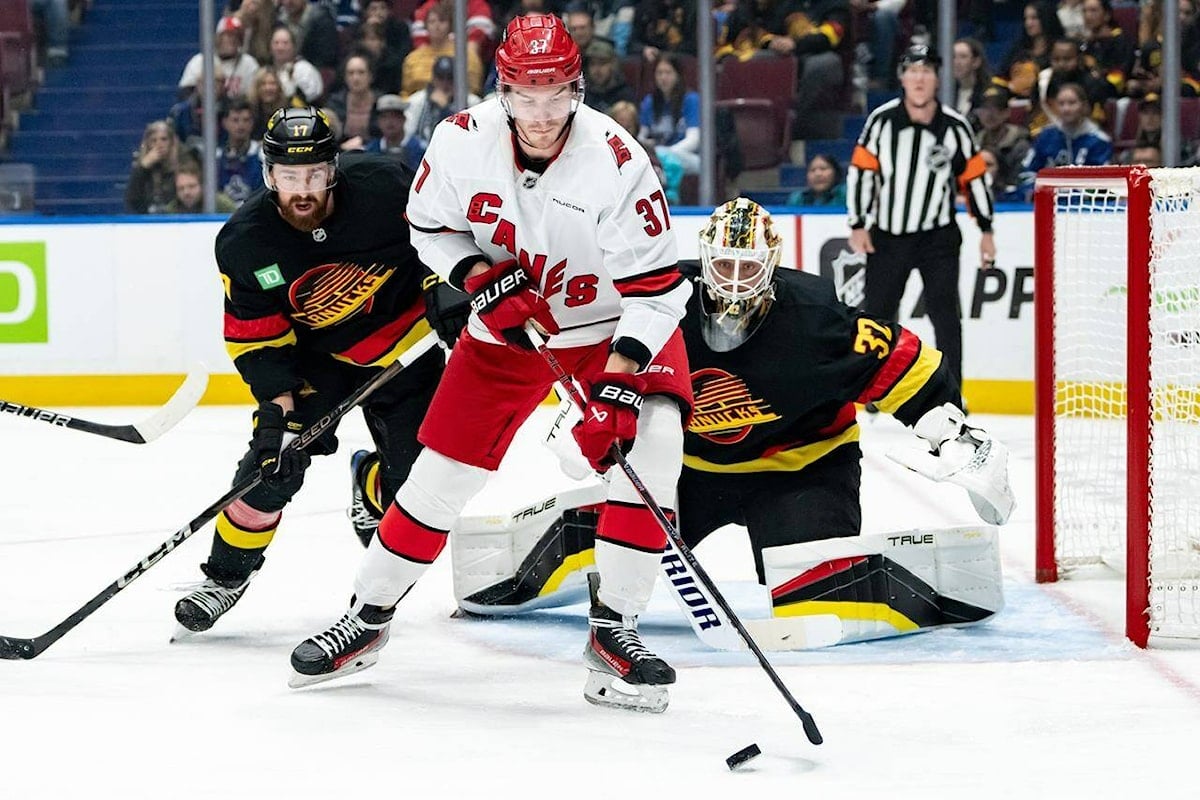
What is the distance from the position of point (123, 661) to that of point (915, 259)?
141 inches

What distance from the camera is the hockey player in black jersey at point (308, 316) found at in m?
3.17

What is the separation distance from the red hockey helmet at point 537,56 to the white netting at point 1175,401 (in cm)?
108

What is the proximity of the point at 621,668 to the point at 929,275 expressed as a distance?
3489 mm

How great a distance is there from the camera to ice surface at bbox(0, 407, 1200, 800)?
7.91ft

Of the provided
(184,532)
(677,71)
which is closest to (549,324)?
(184,532)

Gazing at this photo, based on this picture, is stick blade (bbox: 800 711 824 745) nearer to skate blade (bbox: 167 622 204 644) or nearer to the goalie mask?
the goalie mask

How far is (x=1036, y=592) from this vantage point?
3.67m

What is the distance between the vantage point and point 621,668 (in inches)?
111

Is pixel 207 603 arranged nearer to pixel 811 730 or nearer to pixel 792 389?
pixel 792 389


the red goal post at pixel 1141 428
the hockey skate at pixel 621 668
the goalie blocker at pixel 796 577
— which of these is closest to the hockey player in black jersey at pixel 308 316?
the goalie blocker at pixel 796 577

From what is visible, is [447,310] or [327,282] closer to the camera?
[447,310]

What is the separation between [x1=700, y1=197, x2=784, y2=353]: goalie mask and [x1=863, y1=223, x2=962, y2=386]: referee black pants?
2.85m

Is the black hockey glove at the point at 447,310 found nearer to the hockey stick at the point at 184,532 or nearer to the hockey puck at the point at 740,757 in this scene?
the hockey stick at the point at 184,532

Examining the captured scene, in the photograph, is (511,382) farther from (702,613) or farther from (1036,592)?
(1036,592)
